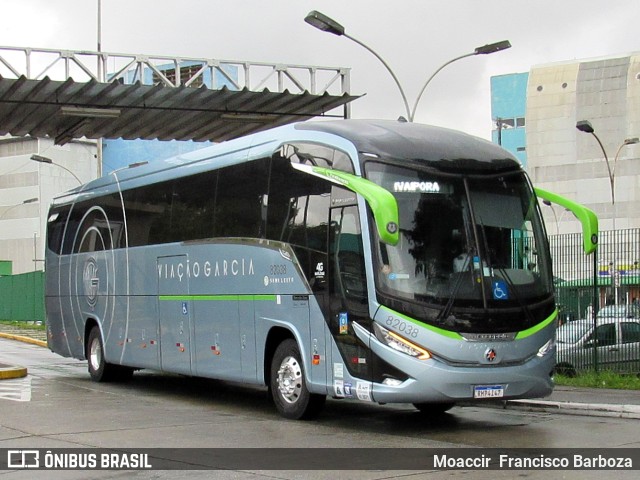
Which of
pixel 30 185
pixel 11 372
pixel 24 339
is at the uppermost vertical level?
pixel 30 185

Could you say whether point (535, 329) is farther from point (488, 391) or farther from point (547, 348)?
point (488, 391)

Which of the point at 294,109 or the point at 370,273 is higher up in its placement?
the point at 294,109

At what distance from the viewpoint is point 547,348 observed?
12.3 meters

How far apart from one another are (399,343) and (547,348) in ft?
6.65

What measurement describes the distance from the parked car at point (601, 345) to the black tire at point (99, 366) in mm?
8493

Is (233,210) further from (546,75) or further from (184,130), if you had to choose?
(546,75)

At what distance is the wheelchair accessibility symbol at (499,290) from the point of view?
11.8 meters

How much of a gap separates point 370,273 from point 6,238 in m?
80.2

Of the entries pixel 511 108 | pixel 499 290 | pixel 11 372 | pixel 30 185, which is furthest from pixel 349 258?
pixel 511 108

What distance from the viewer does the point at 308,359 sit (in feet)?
42.0

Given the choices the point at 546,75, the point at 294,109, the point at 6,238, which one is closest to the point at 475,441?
the point at 294,109

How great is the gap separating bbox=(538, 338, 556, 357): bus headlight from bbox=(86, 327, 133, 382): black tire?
32.9 ft

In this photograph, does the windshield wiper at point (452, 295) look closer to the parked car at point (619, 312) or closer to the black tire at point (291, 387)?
the black tire at point (291, 387)

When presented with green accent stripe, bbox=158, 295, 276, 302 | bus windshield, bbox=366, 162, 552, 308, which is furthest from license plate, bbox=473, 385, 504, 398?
green accent stripe, bbox=158, 295, 276, 302
